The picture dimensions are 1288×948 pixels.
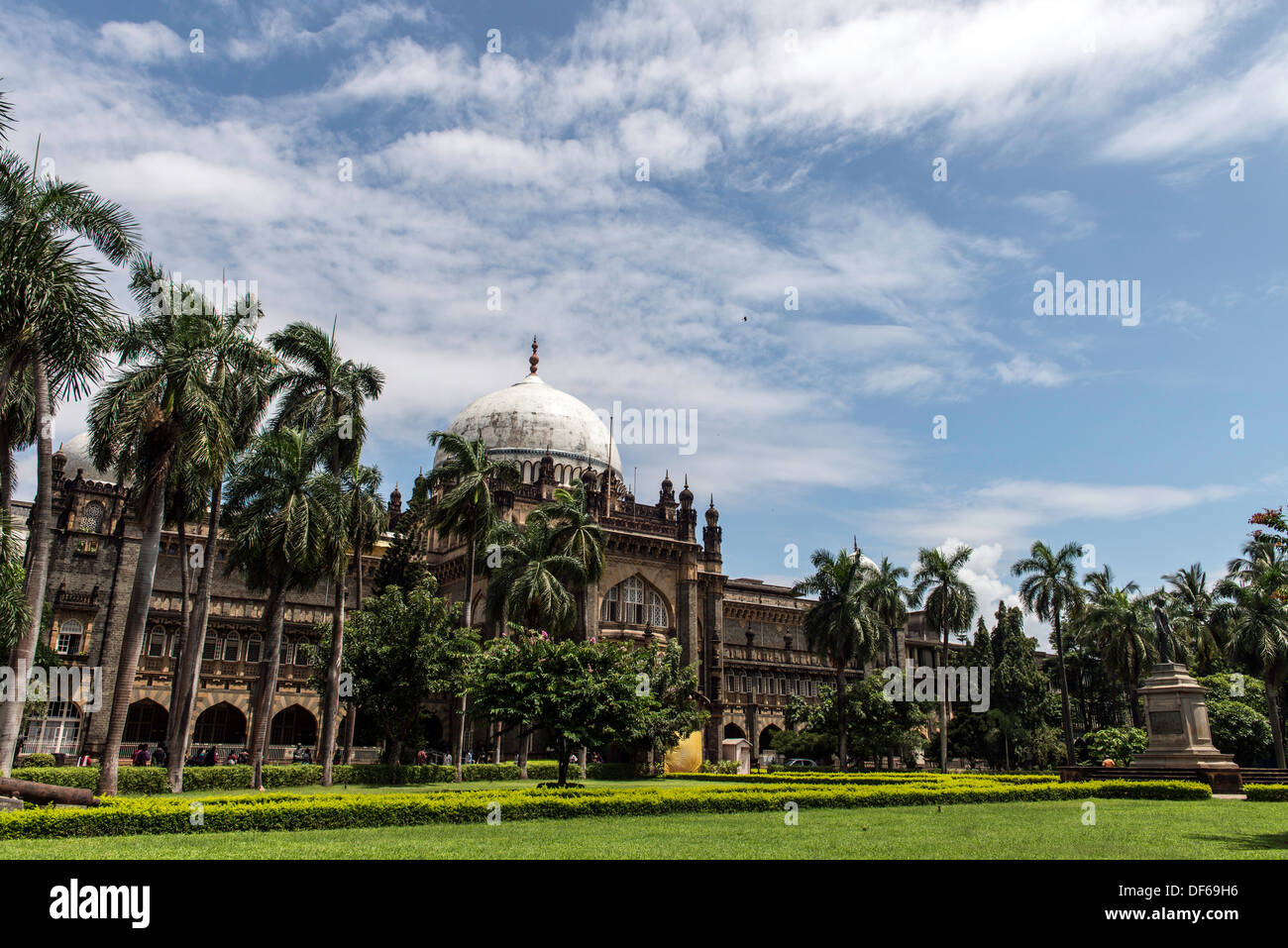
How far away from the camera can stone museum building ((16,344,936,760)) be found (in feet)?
147

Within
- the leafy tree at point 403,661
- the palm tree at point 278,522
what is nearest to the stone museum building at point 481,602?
the palm tree at point 278,522

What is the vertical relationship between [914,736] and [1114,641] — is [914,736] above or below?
below

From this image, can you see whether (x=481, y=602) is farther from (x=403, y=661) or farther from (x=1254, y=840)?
(x=1254, y=840)

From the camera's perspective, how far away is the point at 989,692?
63.6 m

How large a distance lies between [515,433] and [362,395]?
108ft

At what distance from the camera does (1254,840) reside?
1561 centimetres

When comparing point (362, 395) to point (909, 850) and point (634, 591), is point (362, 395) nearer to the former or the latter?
point (909, 850)

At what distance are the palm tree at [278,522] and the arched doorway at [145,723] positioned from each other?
19.0 m

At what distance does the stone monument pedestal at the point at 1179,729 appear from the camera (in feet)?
96.4

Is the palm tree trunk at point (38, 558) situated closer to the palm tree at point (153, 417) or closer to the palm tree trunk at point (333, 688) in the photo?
the palm tree at point (153, 417)

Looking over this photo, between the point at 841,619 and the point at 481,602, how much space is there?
20.8 metres

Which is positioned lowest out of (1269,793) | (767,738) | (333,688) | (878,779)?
(767,738)

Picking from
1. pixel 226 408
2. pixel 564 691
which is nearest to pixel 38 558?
pixel 226 408
